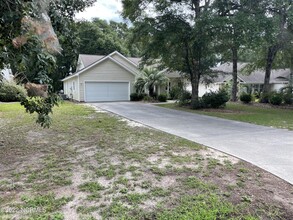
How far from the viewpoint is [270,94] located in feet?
58.2

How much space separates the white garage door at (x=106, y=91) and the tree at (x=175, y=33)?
7.41m

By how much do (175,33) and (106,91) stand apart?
35.4 feet

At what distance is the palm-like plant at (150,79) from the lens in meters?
20.6

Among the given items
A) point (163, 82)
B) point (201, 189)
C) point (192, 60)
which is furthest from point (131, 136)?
point (163, 82)

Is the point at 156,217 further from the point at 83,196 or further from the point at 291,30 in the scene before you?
the point at 291,30

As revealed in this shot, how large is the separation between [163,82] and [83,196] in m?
18.0

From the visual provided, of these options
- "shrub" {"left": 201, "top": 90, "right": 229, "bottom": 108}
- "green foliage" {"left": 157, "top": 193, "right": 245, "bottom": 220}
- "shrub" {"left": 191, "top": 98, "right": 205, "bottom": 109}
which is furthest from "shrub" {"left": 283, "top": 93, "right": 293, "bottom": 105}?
"green foliage" {"left": 157, "top": 193, "right": 245, "bottom": 220}

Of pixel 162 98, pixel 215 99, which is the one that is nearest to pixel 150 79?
pixel 162 98

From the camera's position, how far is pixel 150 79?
68.1ft

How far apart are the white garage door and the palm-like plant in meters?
1.61

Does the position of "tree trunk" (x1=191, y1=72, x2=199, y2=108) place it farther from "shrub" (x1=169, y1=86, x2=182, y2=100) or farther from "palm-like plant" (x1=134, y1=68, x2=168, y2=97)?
"palm-like plant" (x1=134, y1=68, x2=168, y2=97)

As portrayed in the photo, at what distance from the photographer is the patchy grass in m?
2.91

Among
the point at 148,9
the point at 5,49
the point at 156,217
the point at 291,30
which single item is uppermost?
the point at 148,9

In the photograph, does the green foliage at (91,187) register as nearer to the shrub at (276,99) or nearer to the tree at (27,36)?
the tree at (27,36)
